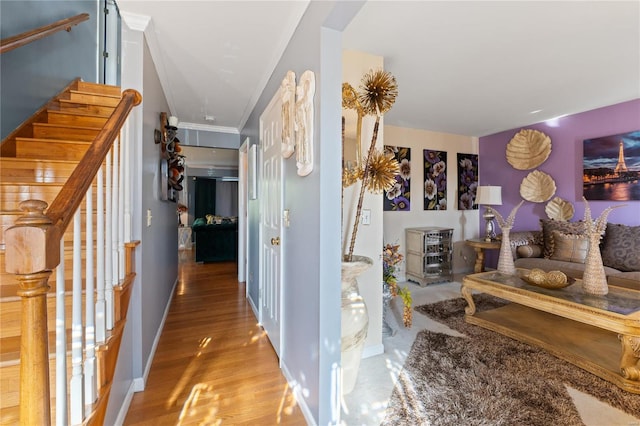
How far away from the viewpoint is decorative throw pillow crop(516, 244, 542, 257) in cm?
350

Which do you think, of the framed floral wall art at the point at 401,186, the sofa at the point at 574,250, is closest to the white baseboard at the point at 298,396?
the framed floral wall art at the point at 401,186

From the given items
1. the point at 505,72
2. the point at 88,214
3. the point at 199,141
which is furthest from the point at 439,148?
the point at 88,214

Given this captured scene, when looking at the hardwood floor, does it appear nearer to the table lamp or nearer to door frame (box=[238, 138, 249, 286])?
door frame (box=[238, 138, 249, 286])

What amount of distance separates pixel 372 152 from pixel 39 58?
2356mm

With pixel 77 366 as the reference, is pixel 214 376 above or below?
below

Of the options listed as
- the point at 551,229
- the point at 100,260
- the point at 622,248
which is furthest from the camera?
the point at 551,229

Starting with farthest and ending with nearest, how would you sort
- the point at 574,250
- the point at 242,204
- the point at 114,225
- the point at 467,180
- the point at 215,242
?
1. the point at 215,242
2. the point at 467,180
3. the point at 242,204
4. the point at 574,250
5. the point at 114,225

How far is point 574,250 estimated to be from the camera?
3.19m

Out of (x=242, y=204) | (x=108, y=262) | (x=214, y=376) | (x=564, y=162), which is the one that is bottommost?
(x=214, y=376)

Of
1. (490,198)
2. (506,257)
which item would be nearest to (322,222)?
(506,257)

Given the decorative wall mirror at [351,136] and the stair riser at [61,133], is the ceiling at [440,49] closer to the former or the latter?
the decorative wall mirror at [351,136]

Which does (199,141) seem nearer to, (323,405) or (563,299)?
(323,405)

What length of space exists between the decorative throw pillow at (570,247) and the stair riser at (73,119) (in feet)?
16.0

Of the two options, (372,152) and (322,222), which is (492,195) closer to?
(372,152)
